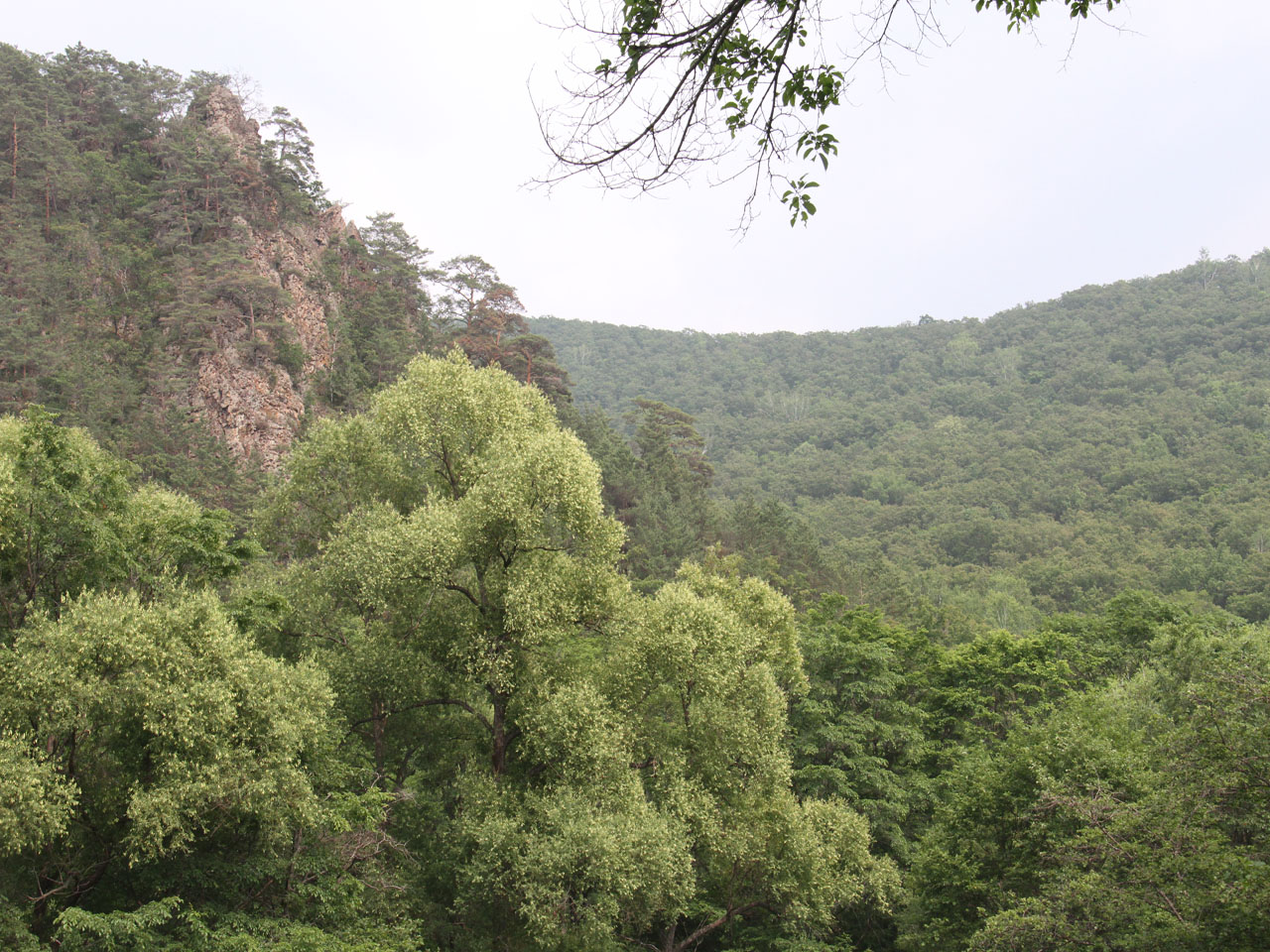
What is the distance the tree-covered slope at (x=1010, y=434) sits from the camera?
70562 millimetres

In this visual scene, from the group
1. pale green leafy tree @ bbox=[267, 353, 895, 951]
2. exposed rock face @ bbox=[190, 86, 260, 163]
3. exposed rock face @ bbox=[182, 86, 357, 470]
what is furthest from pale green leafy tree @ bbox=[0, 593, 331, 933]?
exposed rock face @ bbox=[190, 86, 260, 163]

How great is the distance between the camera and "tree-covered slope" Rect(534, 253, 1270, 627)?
7056 centimetres

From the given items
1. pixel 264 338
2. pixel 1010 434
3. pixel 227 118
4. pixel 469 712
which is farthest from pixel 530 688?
pixel 1010 434

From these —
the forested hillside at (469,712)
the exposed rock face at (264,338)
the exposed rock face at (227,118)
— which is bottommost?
the forested hillside at (469,712)

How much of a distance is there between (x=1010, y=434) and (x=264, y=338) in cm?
10133

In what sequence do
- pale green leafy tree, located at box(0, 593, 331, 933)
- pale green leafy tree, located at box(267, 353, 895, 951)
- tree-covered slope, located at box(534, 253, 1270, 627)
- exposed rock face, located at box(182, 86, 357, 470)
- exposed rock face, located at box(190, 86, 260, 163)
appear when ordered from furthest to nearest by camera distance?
tree-covered slope, located at box(534, 253, 1270, 627), exposed rock face, located at box(190, 86, 260, 163), exposed rock face, located at box(182, 86, 357, 470), pale green leafy tree, located at box(267, 353, 895, 951), pale green leafy tree, located at box(0, 593, 331, 933)

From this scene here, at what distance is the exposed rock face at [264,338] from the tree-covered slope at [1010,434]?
1330 inches

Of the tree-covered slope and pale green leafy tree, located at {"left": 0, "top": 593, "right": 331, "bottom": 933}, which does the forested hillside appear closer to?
pale green leafy tree, located at {"left": 0, "top": 593, "right": 331, "bottom": 933}

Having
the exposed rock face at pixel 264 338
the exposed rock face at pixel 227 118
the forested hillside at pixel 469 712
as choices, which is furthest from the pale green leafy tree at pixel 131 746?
the exposed rock face at pixel 227 118

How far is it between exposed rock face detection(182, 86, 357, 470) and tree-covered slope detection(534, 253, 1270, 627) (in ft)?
111

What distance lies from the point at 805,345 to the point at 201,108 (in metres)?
127

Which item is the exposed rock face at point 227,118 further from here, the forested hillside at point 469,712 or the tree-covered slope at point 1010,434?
the tree-covered slope at point 1010,434

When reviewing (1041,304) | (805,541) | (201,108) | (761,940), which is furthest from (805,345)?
(761,940)

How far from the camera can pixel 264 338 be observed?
40.9 m
